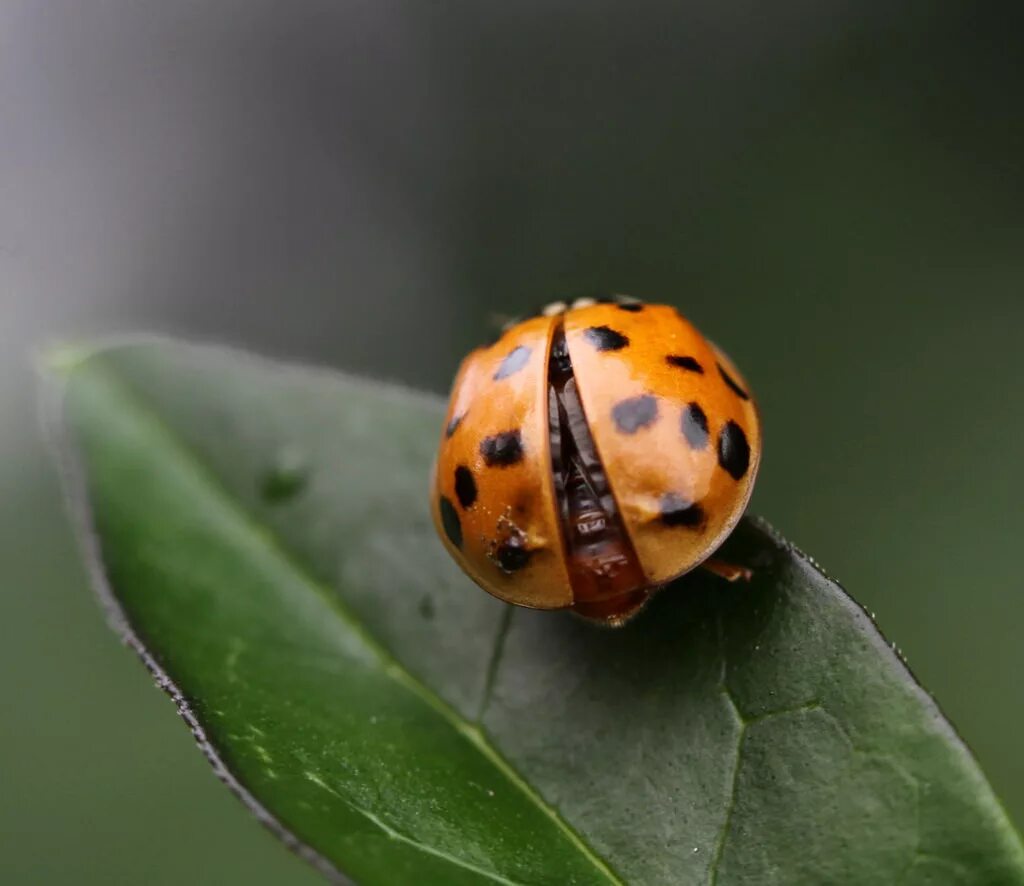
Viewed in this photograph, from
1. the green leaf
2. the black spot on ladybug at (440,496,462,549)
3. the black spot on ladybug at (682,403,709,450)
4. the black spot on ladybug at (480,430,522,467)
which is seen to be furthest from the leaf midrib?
the black spot on ladybug at (682,403,709,450)

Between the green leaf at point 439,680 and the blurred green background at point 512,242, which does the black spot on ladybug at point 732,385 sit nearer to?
the green leaf at point 439,680

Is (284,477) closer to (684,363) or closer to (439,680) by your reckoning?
(439,680)

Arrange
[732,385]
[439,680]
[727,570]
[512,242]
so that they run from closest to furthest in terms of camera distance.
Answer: [727,570] → [439,680] → [732,385] → [512,242]

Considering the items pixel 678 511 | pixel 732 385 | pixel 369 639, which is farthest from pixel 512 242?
pixel 678 511

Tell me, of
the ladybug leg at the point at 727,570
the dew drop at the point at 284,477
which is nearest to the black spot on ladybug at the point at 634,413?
the ladybug leg at the point at 727,570

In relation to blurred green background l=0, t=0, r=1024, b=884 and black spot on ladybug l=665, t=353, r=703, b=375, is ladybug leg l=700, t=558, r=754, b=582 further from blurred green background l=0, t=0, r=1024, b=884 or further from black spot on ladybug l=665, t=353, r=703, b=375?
blurred green background l=0, t=0, r=1024, b=884

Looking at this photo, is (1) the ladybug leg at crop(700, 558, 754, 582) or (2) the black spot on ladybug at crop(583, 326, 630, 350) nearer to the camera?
(1) the ladybug leg at crop(700, 558, 754, 582)

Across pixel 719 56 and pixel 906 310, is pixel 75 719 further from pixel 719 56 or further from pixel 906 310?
pixel 719 56
